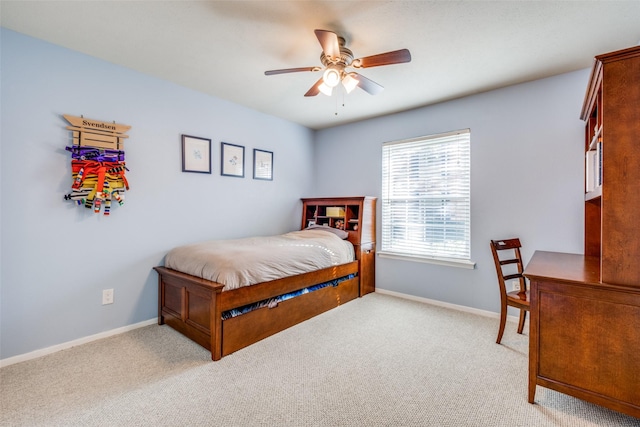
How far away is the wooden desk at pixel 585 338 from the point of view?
4.64ft

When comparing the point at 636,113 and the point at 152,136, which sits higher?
the point at 152,136

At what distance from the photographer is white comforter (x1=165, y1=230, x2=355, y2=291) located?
2285mm

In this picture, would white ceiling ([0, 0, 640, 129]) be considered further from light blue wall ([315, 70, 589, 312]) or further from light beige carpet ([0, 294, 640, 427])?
light beige carpet ([0, 294, 640, 427])

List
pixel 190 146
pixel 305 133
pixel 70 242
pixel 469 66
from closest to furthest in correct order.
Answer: pixel 70 242
pixel 469 66
pixel 190 146
pixel 305 133

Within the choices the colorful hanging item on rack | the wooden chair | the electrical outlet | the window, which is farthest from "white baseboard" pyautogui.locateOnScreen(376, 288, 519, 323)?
the colorful hanging item on rack

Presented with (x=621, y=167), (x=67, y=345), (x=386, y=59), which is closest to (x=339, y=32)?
(x=386, y=59)

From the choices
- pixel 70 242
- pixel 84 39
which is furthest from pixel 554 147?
pixel 70 242

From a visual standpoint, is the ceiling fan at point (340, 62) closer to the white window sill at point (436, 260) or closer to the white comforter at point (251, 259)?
the white comforter at point (251, 259)

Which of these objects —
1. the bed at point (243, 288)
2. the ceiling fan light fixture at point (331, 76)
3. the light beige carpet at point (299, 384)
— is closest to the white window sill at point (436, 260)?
the light beige carpet at point (299, 384)

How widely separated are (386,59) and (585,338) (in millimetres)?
1987

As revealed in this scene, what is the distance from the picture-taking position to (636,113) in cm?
140

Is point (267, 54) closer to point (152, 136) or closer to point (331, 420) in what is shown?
point (152, 136)

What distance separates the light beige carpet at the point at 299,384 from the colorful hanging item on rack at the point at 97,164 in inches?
48.2

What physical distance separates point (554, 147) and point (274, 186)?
314cm
